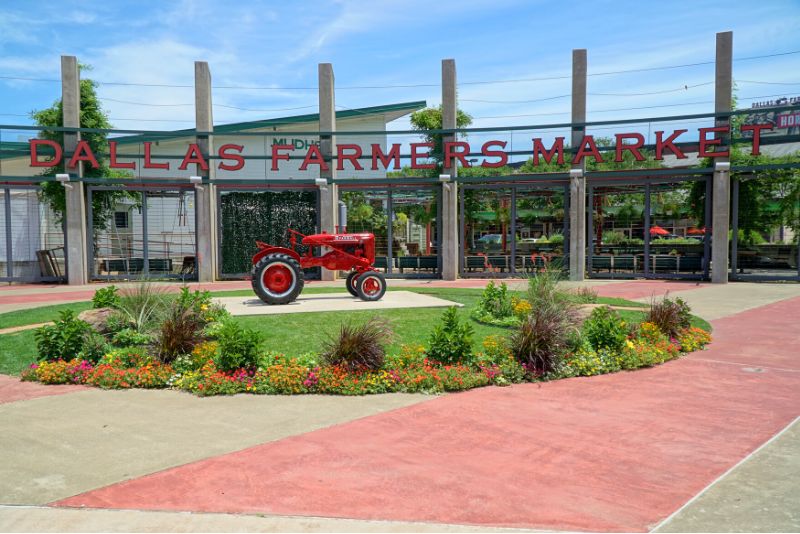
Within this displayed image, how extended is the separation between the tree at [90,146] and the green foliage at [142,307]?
13856 millimetres

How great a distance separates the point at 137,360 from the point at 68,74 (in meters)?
17.2

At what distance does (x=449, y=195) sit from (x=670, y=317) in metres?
12.8

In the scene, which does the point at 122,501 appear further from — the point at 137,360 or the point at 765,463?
the point at 765,463

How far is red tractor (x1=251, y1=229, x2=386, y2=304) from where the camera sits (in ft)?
43.0

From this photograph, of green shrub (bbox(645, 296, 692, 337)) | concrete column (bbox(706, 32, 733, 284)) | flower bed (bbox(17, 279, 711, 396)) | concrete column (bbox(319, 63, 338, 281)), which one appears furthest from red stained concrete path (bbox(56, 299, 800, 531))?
concrete column (bbox(319, 63, 338, 281))

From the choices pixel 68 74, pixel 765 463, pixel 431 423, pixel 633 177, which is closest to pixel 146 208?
pixel 68 74

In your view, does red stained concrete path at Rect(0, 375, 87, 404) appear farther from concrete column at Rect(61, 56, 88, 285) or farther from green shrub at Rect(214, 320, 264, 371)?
concrete column at Rect(61, 56, 88, 285)

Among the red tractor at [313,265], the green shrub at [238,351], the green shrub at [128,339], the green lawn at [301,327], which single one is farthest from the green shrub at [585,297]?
the green shrub at [128,339]

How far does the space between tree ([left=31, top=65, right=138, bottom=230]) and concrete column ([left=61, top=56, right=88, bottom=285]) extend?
2.42 feet

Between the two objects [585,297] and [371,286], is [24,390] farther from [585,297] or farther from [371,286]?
[585,297]

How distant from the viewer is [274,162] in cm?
2191

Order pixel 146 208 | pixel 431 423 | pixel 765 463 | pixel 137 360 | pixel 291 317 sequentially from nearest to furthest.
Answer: pixel 765 463, pixel 431 423, pixel 137 360, pixel 291 317, pixel 146 208

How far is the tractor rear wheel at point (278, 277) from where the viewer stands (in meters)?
13.0

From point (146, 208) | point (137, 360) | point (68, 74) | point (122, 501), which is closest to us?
point (122, 501)
